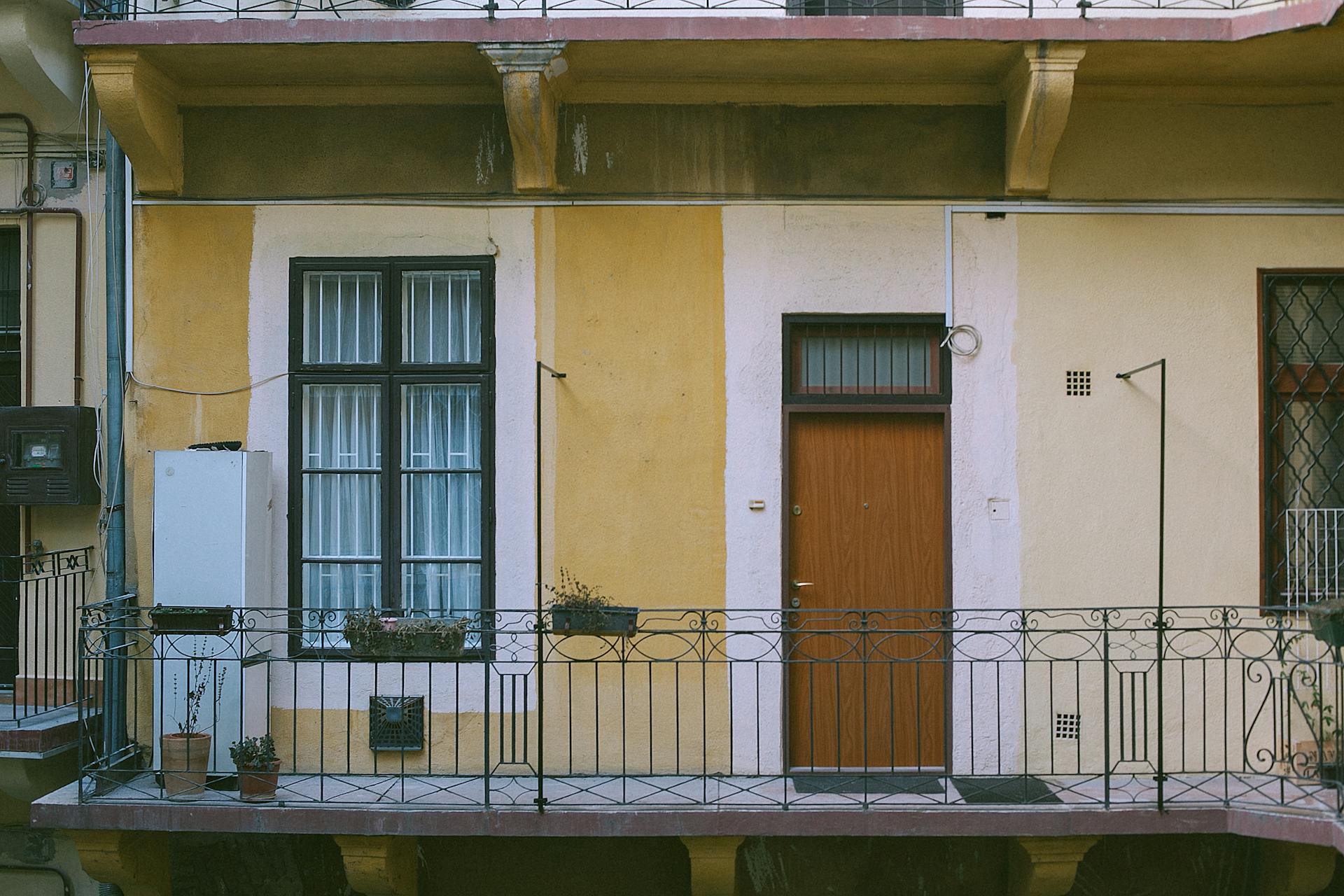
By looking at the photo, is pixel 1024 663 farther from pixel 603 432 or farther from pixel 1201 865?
pixel 603 432

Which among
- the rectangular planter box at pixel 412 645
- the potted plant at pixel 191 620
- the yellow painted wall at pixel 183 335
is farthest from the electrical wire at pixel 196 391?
the rectangular planter box at pixel 412 645

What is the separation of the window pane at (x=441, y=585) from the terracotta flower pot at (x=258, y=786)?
1.30 metres

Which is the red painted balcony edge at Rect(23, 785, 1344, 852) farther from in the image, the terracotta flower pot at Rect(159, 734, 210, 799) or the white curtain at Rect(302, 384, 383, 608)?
the white curtain at Rect(302, 384, 383, 608)

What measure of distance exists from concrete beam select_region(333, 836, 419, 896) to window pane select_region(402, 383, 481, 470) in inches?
88.1

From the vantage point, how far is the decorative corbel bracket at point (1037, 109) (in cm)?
641

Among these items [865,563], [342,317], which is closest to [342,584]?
[342,317]

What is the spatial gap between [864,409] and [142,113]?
15.4 ft

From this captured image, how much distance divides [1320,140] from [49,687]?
872cm

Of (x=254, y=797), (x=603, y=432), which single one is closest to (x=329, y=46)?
(x=603, y=432)

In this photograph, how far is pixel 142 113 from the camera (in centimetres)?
667

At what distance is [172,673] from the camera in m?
6.63

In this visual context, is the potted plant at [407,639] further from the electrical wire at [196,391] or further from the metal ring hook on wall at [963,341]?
the metal ring hook on wall at [963,341]

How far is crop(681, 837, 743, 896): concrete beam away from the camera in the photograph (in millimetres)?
6223

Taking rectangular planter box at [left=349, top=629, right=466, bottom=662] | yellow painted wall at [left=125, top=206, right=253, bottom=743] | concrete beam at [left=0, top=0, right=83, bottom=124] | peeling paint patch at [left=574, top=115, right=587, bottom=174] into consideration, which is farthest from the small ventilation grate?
concrete beam at [left=0, top=0, right=83, bottom=124]
